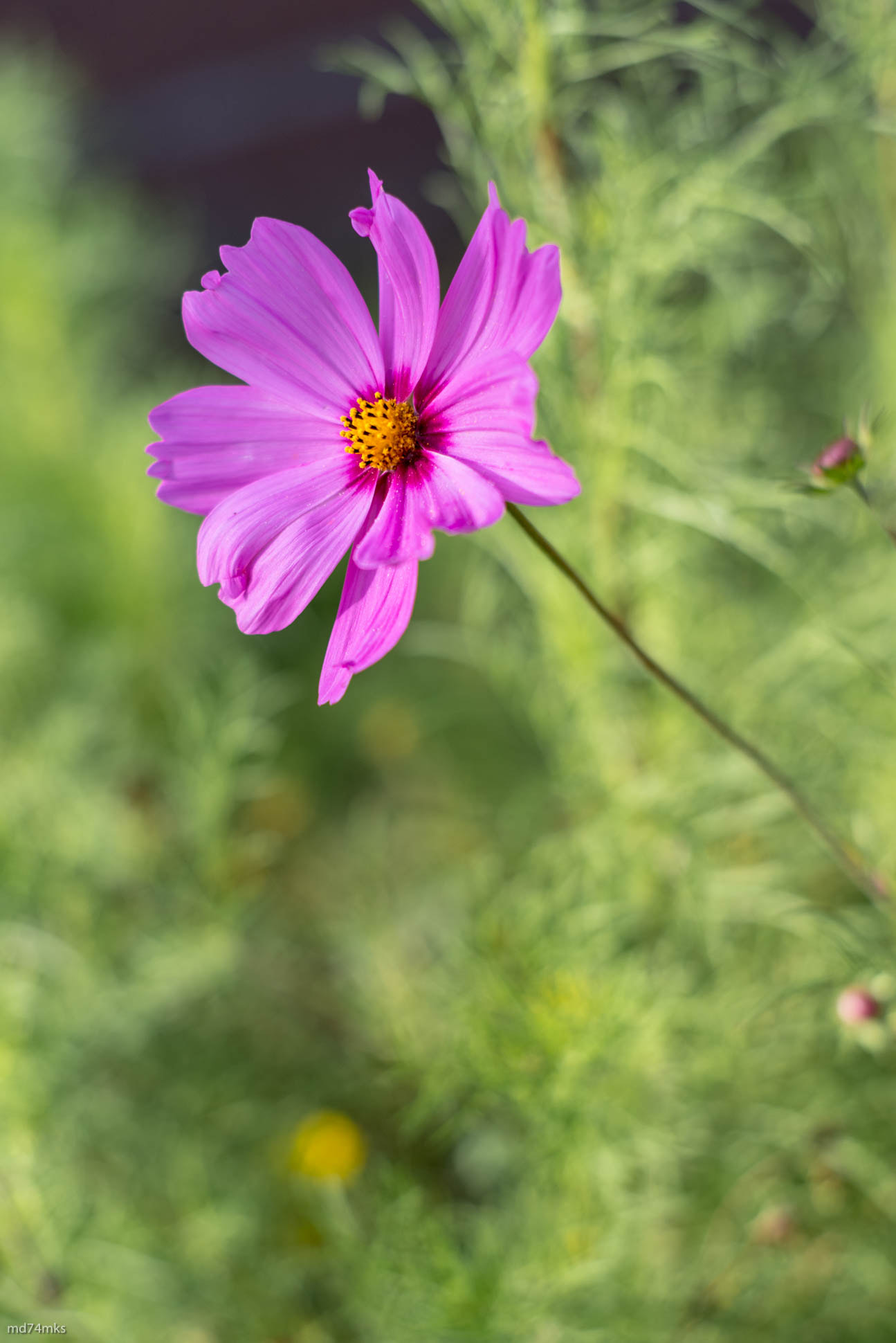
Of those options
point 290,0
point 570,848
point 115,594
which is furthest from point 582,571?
point 290,0

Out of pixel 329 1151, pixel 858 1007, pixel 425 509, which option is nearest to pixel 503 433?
pixel 425 509

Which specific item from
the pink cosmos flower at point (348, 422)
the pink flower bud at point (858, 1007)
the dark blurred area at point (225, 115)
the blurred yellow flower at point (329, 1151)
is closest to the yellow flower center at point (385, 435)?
the pink cosmos flower at point (348, 422)

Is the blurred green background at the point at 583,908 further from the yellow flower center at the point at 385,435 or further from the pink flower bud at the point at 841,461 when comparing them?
the yellow flower center at the point at 385,435

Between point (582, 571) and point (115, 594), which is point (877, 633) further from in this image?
point (115, 594)

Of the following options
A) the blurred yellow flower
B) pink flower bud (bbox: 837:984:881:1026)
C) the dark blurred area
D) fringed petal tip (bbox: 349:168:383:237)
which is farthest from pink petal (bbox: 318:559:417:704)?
the dark blurred area

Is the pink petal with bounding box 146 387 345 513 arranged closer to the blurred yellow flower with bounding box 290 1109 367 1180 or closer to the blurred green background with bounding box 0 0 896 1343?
the blurred green background with bounding box 0 0 896 1343

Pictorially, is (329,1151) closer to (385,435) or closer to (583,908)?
(583,908)
